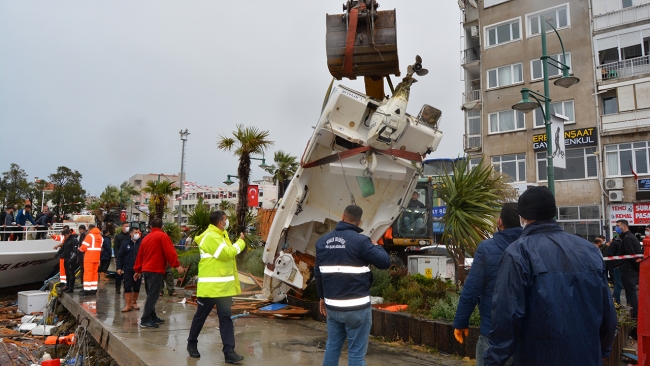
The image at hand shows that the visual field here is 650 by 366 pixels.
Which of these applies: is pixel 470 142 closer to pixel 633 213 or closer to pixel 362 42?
pixel 633 213

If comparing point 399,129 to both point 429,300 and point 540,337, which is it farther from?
point 540,337

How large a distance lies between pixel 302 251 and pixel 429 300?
2217 mm

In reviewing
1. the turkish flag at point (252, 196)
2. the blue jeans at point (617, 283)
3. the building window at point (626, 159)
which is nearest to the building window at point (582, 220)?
the building window at point (626, 159)

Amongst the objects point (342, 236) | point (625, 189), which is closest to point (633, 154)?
point (625, 189)

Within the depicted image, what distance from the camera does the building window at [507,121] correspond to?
84.8 ft

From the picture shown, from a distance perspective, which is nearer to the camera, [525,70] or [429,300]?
[429,300]

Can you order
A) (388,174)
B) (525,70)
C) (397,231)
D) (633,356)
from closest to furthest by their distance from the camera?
1. (633,356)
2. (388,174)
3. (397,231)
4. (525,70)

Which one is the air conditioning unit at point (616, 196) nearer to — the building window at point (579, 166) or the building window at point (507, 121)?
the building window at point (579, 166)

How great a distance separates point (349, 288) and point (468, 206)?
15.7 feet

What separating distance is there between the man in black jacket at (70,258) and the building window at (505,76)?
23521 mm

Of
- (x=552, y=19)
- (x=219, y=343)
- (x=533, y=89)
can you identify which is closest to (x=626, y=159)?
(x=533, y=89)

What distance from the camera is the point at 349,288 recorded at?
4047mm

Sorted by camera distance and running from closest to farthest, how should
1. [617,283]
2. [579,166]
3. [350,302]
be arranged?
[350,302] → [617,283] → [579,166]

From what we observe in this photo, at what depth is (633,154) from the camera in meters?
22.2
